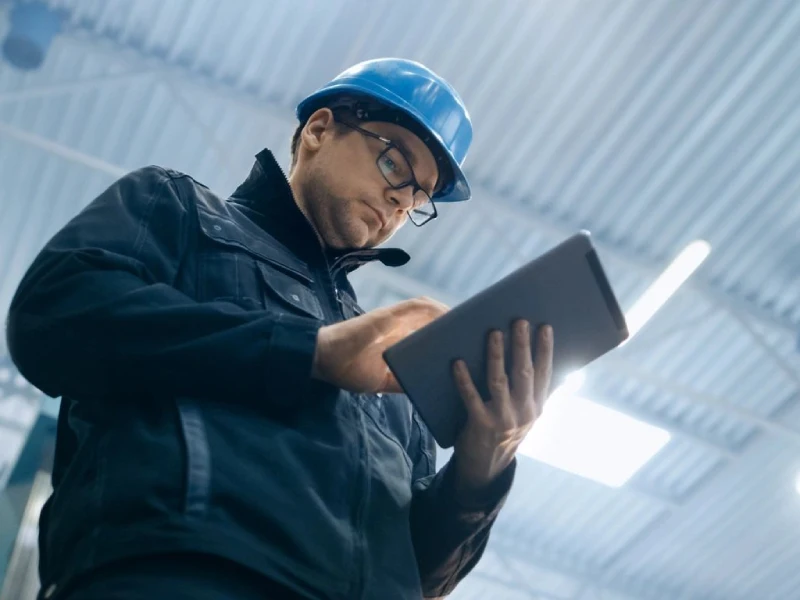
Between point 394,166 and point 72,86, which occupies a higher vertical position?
point 394,166

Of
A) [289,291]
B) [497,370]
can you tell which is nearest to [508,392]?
[497,370]

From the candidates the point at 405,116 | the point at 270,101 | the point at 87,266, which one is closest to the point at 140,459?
the point at 87,266

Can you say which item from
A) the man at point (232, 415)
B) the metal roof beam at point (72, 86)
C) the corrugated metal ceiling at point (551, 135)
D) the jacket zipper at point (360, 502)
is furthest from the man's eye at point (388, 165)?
the metal roof beam at point (72, 86)

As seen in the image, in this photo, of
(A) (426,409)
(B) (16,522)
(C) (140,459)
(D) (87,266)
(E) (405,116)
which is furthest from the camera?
(B) (16,522)

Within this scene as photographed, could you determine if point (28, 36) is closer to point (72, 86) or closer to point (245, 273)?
point (72, 86)

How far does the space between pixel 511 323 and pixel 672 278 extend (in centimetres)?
481

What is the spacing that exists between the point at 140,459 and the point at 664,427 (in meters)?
6.95

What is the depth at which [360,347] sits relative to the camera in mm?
1234

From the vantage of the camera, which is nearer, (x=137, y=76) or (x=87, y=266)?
(x=87, y=266)

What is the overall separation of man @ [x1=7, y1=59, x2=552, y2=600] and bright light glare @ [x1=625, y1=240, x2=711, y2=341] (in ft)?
14.6

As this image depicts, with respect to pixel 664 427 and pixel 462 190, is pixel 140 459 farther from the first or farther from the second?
pixel 664 427

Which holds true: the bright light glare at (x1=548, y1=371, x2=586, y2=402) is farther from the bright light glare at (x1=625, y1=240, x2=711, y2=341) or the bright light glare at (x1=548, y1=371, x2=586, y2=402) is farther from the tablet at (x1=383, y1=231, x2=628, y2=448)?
the tablet at (x1=383, y1=231, x2=628, y2=448)

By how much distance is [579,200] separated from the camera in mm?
6059

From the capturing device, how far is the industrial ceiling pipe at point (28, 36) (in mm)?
5281
